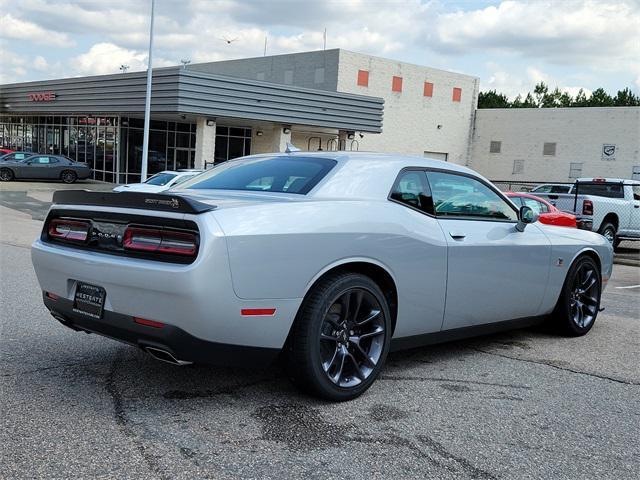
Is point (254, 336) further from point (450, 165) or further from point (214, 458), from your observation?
point (450, 165)

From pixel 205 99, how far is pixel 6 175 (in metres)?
10.6

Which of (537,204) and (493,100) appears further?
(493,100)

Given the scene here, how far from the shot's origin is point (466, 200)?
5.14 metres

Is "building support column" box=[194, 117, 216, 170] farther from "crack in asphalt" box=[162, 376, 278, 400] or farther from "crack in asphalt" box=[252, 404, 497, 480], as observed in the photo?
"crack in asphalt" box=[252, 404, 497, 480]

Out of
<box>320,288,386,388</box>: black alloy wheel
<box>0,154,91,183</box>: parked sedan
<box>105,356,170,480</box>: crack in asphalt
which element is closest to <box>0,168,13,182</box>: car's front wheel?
<box>0,154,91,183</box>: parked sedan

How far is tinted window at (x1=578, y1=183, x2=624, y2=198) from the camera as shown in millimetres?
16719

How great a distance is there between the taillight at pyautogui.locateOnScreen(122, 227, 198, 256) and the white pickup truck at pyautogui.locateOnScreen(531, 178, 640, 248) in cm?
1312

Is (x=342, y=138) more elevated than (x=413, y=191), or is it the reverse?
(x=342, y=138)

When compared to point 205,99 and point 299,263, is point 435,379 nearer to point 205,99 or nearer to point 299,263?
point 299,263

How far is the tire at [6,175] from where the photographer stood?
30908mm

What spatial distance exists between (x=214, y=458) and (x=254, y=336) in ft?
2.35

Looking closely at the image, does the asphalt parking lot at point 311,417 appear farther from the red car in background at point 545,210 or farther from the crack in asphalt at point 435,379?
the red car in background at point 545,210

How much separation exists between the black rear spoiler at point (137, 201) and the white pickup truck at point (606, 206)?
13.0 m

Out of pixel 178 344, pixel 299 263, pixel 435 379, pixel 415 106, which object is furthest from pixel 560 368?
pixel 415 106
